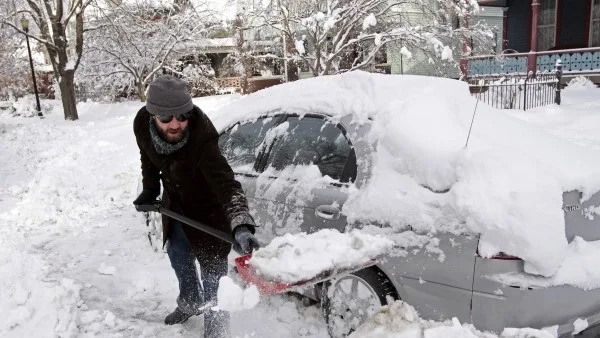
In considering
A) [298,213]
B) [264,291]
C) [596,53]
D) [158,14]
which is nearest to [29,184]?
[298,213]

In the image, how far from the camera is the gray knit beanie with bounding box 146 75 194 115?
108 inches

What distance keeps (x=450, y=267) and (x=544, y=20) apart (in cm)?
1866

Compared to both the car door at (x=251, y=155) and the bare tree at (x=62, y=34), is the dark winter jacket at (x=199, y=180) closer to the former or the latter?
the car door at (x=251, y=155)

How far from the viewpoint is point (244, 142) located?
4.11 metres

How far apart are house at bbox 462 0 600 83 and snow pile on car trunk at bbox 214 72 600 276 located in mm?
13996

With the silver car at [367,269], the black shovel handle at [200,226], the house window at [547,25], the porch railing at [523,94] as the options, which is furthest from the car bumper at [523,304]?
the house window at [547,25]

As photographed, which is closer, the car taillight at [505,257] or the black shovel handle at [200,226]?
the car taillight at [505,257]

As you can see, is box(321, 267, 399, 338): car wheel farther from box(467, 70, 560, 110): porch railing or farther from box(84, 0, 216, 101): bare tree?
box(84, 0, 216, 101): bare tree

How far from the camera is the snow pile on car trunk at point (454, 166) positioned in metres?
2.50

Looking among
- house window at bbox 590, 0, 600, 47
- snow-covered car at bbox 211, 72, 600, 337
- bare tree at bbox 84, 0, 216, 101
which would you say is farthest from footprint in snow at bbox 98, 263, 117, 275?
house window at bbox 590, 0, 600, 47

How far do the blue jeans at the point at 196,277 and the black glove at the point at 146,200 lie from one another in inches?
9.6

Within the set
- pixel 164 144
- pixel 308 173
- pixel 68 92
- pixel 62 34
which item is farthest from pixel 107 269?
pixel 62 34

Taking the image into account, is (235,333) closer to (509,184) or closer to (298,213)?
(298,213)

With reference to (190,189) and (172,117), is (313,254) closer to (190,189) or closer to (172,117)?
(190,189)
